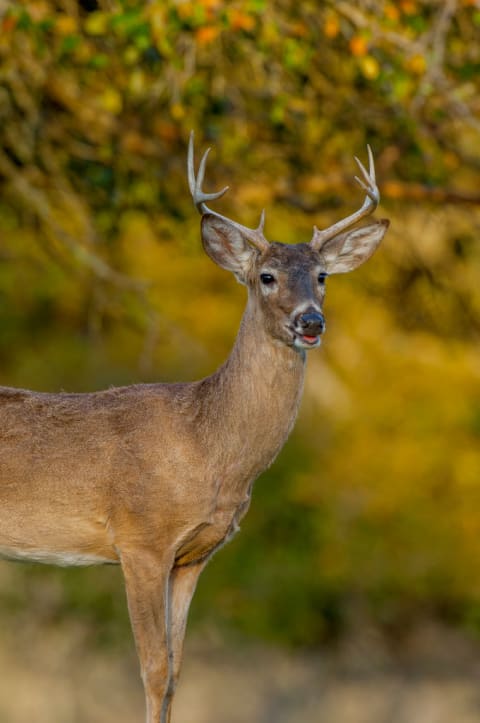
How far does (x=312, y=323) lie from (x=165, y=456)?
972 millimetres

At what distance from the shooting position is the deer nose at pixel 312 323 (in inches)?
318

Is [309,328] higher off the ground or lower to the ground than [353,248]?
lower

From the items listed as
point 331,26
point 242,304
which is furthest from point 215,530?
point 242,304

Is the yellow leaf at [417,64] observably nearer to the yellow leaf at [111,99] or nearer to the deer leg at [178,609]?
the yellow leaf at [111,99]

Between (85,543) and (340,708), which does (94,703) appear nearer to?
(340,708)

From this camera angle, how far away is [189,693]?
2694 cm

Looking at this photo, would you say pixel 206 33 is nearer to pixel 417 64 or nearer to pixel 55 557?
pixel 417 64

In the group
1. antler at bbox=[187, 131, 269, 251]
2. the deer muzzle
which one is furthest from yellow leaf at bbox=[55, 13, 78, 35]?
the deer muzzle

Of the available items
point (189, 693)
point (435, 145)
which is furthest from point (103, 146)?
point (189, 693)

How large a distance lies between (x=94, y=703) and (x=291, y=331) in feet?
59.3

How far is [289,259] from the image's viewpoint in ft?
27.9

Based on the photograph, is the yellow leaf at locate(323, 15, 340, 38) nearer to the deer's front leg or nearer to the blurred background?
the blurred background

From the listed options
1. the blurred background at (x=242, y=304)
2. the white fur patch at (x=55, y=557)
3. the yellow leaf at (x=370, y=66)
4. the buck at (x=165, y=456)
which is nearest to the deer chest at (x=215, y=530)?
the buck at (x=165, y=456)

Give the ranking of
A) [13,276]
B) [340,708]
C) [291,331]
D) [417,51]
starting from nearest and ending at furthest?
1. [291,331]
2. [417,51]
3. [13,276]
4. [340,708]
